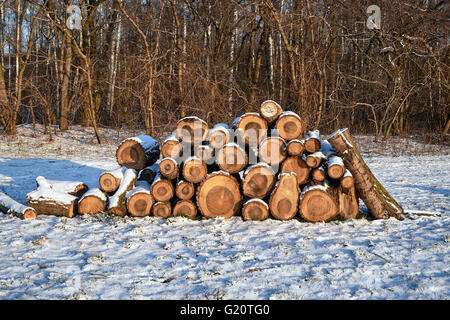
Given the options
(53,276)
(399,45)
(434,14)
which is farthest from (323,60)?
(53,276)

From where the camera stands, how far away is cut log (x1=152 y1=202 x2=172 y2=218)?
569 cm

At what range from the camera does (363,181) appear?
5457mm

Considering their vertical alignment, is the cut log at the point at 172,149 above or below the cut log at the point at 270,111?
below

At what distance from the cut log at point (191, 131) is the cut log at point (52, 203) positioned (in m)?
1.96

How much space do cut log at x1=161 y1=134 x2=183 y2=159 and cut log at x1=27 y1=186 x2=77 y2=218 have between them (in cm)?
161

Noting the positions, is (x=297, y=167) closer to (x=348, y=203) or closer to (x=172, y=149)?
(x=348, y=203)

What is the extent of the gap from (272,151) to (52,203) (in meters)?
3.45

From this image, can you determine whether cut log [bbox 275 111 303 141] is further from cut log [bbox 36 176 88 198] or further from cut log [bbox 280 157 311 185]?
cut log [bbox 36 176 88 198]

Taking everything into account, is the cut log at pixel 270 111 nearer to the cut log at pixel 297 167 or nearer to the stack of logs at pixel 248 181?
the stack of logs at pixel 248 181

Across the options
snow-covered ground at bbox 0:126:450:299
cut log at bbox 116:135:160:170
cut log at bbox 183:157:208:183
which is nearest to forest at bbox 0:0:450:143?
cut log at bbox 116:135:160:170

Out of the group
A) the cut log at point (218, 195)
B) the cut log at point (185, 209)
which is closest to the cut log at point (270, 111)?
the cut log at point (218, 195)

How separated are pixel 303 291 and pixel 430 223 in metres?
3.00

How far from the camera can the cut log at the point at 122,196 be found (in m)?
5.75
